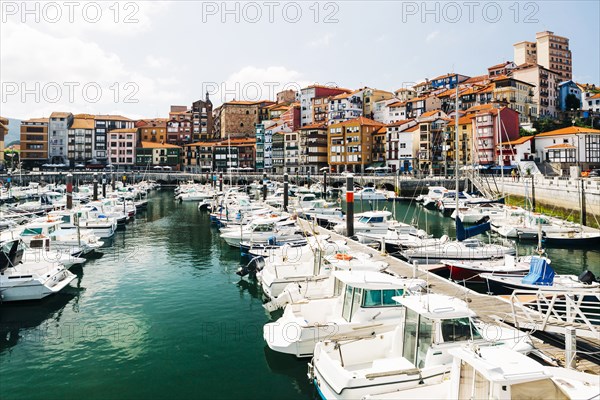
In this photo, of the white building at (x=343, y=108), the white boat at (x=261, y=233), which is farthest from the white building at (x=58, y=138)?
the white boat at (x=261, y=233)

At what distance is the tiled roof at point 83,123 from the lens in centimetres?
15062

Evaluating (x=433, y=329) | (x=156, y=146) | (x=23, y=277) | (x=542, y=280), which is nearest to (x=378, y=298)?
(x=433, y=329)

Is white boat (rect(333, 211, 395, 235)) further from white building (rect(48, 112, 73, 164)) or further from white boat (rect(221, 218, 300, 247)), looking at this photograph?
white building (rect(48, 112, 73, 164))

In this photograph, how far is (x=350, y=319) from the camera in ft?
50.5

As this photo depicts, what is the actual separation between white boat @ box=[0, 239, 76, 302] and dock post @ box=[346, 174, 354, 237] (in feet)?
63.1

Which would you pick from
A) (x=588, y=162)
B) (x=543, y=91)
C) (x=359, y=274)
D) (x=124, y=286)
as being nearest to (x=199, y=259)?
(x=124, y=286)

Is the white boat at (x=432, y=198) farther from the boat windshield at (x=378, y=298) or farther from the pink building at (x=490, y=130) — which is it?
the boat windshield at (x=378, y=298)

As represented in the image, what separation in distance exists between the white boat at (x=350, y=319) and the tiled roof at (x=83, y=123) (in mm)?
154067

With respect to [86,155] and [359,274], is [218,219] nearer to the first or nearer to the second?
[359,274]

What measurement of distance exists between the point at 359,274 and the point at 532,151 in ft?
287

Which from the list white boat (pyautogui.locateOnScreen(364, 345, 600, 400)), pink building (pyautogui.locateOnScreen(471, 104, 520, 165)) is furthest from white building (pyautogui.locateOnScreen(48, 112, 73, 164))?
white boat (pyautogui.locateOnScreen(364, 345, 600, 400))

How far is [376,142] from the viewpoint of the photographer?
11762 centimetres

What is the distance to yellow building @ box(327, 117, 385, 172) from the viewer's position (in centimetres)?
11669

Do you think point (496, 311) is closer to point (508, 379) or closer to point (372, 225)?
point (508, 379)
